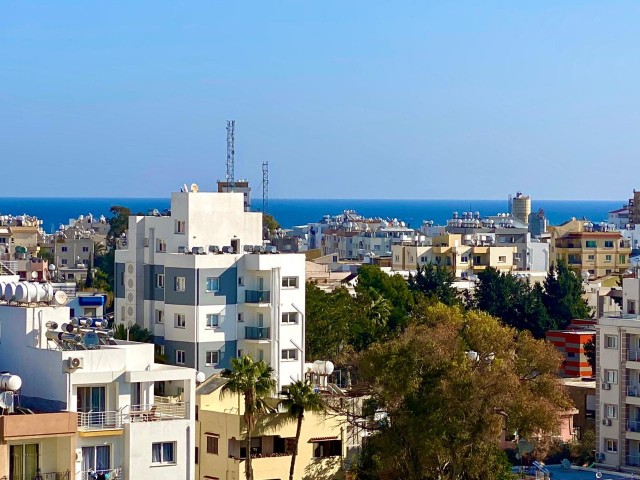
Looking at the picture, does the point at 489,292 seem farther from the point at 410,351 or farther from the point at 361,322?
the point at 410,351

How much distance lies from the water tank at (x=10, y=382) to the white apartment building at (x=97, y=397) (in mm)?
1059

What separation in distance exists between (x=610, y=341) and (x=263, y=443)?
44.6ft

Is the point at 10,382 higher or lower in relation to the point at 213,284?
lower

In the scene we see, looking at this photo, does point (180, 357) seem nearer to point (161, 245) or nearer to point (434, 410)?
point (161, 245)

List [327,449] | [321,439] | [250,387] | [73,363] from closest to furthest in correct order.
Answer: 1. [73,363]
2. [250,387]
3. [321,439]
4. [327,449]

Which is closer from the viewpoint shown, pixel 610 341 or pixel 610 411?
pixel 610 411

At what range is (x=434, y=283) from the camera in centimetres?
8019

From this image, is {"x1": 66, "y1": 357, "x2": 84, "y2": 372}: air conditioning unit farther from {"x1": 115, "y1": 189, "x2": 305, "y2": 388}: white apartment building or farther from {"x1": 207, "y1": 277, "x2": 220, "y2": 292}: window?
{"x1": 207, "y1": 277, "x2": 220, "y2": 292}: window

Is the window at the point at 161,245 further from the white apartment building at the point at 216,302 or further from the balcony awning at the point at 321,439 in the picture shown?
A: the balcony awning at the point at 321,439

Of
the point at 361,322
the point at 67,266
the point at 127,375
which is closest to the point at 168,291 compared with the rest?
the point at 361,322

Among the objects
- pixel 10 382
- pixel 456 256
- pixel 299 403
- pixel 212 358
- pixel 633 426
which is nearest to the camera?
pixel 10 382

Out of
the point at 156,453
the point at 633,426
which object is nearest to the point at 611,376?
the point at 633,426

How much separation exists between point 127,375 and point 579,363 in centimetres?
3596

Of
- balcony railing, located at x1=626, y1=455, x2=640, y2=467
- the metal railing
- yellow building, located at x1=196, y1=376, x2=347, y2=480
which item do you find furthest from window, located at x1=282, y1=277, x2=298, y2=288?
the metal railing
